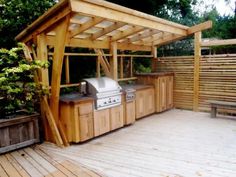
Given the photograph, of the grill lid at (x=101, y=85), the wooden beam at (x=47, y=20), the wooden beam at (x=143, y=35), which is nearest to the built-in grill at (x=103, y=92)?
the grill lid at (x=101, y=85)

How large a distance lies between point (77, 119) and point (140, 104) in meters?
2.26

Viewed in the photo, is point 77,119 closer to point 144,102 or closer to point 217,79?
point 144,102

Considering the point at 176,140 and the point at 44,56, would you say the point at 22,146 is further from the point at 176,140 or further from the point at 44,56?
the point at 176,140

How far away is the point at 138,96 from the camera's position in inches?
240

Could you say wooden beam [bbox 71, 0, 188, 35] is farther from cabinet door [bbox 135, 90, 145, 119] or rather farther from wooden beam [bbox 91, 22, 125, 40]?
cabinet door [bbox 135, 90, 145, 119]

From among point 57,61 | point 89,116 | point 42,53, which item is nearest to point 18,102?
point 42,53

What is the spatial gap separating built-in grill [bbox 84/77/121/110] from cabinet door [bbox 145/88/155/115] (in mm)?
1415

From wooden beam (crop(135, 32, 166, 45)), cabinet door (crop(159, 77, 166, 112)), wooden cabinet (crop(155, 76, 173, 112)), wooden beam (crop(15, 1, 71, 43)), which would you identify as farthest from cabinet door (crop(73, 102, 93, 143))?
wooden beam (crop(135, 32, 166, 45))

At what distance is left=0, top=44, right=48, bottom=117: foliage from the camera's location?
406cm

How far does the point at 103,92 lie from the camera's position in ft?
15.8

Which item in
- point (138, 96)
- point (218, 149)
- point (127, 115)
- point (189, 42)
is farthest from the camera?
point (189, 42)

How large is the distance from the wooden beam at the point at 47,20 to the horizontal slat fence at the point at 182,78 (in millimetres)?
4527

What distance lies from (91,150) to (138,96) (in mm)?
2321

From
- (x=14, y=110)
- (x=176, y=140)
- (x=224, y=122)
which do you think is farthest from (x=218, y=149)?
(x=14, y=110)
